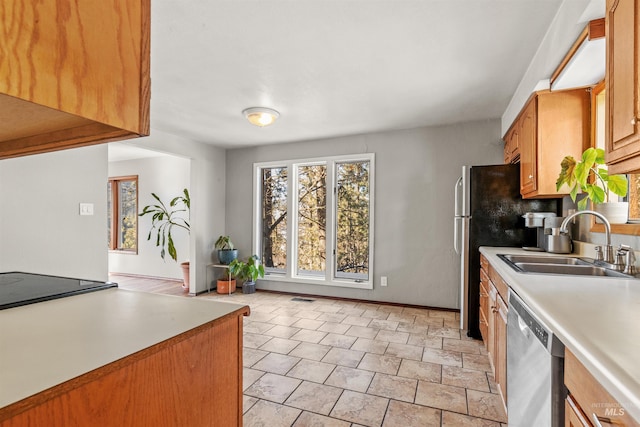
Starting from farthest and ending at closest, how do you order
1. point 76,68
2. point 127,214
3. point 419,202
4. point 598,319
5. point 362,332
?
point 127,214 < point 419,202 < point 362,332 < point 598,319 < point 76,68

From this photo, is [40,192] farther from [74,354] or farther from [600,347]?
[600,347]

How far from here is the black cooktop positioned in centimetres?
112

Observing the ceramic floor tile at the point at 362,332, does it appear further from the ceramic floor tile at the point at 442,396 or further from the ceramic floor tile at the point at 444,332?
the ceramic floor tile at the point at 442,396

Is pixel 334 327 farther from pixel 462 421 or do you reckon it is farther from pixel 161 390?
pixel 161 390

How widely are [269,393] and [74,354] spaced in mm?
1724

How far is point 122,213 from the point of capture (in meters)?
6.48

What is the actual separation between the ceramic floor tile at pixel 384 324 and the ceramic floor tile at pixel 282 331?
2.72ft

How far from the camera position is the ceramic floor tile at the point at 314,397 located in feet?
6.63

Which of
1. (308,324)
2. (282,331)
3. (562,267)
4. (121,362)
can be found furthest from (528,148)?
(121,362)

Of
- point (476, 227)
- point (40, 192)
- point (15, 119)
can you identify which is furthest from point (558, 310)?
point (40, 192)

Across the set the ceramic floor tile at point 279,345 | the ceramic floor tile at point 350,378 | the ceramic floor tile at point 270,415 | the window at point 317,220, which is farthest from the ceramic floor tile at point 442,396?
the window at point 317,220

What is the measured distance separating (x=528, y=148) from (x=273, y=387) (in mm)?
2705

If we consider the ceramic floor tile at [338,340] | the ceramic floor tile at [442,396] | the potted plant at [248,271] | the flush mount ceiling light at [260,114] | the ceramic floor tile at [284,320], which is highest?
the flush mount ceiling light at [260,114]

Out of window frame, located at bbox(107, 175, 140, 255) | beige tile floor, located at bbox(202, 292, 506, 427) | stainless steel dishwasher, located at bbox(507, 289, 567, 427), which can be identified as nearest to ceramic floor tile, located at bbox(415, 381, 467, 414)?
beige tile floor, located at bbox(202, 292, 506, 427)
